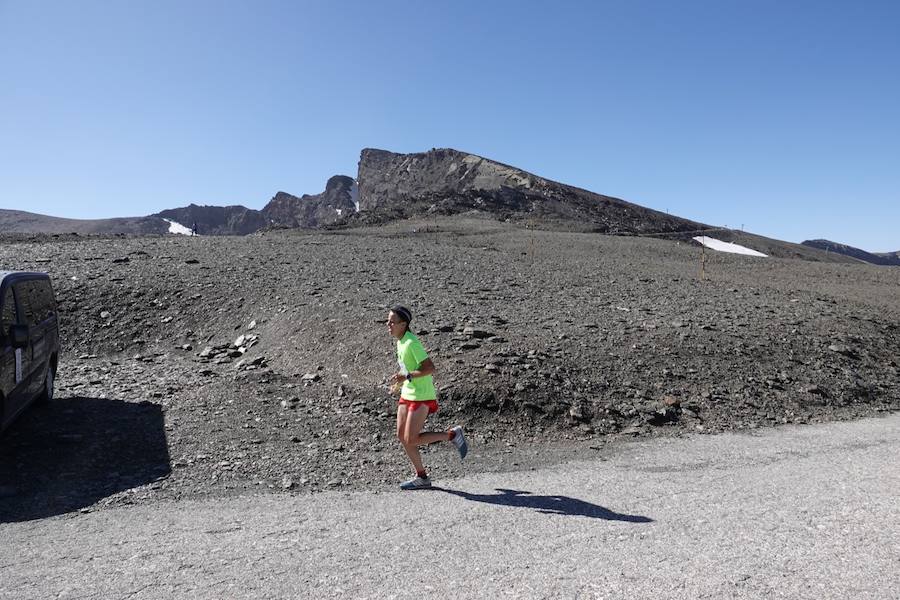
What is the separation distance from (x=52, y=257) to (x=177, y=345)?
8809mm

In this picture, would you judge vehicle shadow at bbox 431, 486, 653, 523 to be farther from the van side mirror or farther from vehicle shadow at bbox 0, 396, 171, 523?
the van side mirror

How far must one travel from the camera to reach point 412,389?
6.19 metres

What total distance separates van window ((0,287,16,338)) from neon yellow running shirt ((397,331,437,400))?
14.6ft

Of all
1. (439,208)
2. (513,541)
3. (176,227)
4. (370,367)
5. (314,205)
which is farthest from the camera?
(176,227)

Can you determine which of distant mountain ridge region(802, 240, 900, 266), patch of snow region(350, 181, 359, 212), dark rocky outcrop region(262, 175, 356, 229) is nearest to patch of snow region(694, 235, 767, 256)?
dark rocky outcrop region(262, 175, 356, 229)

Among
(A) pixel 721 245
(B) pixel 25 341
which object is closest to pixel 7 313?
(B) pixel 25 341

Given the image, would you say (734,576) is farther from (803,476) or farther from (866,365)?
(866,365)

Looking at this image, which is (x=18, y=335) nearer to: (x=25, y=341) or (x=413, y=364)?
(x=25, y=341)

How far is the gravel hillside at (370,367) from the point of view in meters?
7.13

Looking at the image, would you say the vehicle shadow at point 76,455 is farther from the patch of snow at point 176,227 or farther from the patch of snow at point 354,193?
the patch of snow at point 176,227

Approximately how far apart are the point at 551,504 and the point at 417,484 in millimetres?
1330

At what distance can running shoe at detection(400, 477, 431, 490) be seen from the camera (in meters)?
6.25

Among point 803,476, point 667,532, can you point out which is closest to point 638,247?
point 803,476

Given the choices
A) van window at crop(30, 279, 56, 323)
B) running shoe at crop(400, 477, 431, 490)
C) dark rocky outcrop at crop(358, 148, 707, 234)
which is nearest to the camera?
running shoe at crop(400, 477, 431, 490)
